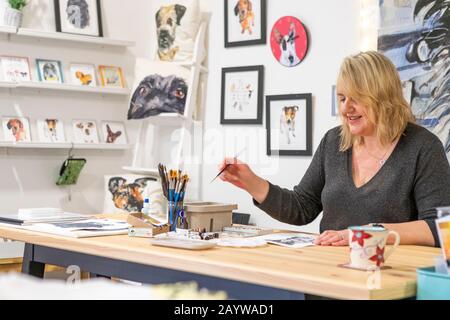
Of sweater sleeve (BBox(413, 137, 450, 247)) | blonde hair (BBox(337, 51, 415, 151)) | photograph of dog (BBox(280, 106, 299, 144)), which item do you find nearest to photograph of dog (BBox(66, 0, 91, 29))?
photograph of dog (BBox(280, 106, 299, 144))

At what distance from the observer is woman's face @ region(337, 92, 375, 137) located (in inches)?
100

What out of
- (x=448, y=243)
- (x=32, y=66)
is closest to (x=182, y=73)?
(x=32, y=66)

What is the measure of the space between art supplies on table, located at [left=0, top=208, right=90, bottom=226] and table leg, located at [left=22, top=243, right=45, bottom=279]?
11 centimetres

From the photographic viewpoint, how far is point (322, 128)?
3.98 meters

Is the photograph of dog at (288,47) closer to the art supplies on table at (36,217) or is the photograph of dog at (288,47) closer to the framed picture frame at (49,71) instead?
the framed picture frame at (49,71)

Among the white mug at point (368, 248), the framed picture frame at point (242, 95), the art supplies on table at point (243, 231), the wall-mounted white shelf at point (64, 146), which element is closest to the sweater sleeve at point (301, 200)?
the art supplies on table at point (243, 231)

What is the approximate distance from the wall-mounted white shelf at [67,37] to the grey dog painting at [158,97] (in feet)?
1.12

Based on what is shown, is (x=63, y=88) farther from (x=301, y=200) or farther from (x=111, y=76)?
(x=301, y=200)

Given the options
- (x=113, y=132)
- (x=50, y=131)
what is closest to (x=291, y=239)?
(x=50, y=131)

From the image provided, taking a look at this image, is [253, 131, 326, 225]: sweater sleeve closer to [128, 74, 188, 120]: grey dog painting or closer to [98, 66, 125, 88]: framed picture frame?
[128, 74, 188, 120]: grey dog painting

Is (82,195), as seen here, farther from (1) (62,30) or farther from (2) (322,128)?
(2) (322,128)

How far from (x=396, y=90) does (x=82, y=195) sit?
106 inches

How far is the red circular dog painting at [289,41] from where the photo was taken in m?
→ 4.07

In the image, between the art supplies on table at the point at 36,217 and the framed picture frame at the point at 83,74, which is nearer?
the art supplies on table at the point at 36,217
